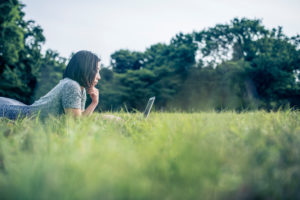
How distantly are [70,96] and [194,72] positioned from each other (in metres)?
17.8

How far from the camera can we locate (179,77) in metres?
20.0

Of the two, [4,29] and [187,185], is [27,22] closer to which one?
[4,29]

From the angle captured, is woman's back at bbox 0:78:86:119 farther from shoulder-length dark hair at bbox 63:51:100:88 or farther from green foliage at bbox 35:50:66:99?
green foliage at bbox 35:50:66:99

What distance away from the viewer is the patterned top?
2.47 metres

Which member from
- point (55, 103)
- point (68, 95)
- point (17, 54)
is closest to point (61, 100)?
point (55, 103)

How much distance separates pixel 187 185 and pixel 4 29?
17995mm

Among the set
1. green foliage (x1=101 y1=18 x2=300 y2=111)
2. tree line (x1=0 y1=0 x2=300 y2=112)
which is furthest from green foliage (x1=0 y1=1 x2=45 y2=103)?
green foliage (x1=101 y1=18 x2=300 y2=111)

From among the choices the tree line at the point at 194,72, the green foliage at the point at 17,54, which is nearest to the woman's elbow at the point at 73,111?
the tree line at the point at 194,72

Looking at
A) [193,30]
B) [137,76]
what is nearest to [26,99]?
[137,76]

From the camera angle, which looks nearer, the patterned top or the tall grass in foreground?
the tall grass in foreground

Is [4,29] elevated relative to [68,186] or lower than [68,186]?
elevated

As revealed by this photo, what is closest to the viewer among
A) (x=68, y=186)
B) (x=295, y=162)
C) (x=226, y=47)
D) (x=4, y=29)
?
(x=68, y=186)

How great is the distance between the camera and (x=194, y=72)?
63.7ft

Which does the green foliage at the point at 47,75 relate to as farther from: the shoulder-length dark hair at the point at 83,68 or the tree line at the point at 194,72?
the shoulder-length dark hair at the point at 83,68
